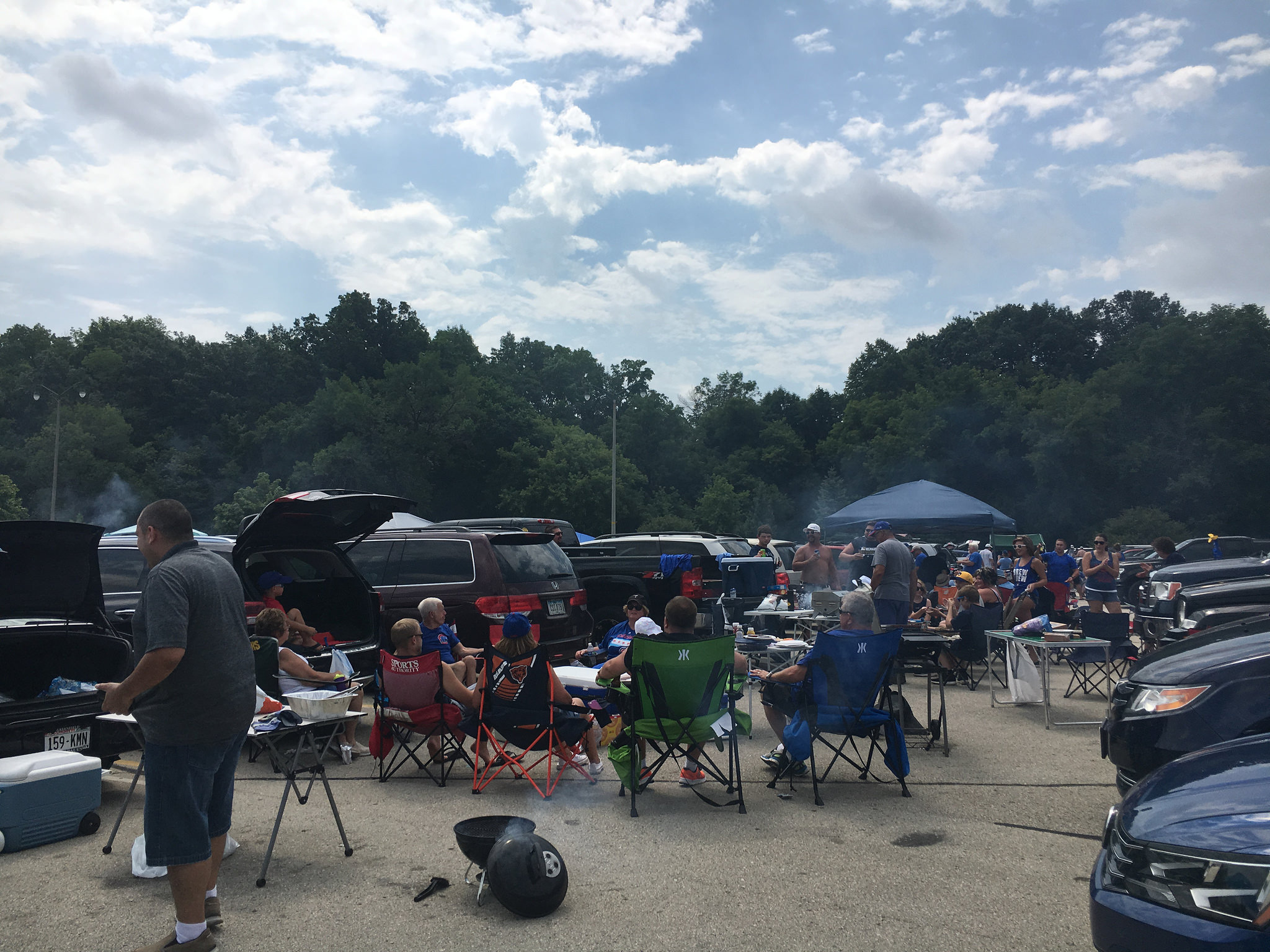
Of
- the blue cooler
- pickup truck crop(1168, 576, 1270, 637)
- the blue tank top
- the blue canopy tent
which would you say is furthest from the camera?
the blue canopy tent

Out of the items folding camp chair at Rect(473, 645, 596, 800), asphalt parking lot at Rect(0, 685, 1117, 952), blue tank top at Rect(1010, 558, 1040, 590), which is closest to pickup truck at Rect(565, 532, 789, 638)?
blue tank top at Rect(1010, 558, 1040, 590)

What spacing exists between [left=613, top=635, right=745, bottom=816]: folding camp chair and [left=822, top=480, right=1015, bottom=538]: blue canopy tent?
14.8m

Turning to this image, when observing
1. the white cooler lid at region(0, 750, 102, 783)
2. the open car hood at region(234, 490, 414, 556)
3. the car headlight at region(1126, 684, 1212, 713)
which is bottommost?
the white cooler lid at region(0, 750, 102, 783)

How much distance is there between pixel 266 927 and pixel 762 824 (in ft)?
8.40

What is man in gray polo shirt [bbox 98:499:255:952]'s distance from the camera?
316cm

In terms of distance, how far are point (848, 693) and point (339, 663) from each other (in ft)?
12.4

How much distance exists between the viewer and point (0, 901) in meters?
3.90

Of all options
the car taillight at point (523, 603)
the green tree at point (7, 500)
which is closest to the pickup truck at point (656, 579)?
the car taillight at point (523, 603)

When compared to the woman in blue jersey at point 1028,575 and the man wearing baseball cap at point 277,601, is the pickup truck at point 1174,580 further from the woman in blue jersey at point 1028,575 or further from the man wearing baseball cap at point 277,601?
the man wearing baseball cap at point 277,601

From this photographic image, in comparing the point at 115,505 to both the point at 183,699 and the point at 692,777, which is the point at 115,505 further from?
the point at 183,699

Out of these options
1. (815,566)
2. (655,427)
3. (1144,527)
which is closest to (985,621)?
(815,566)

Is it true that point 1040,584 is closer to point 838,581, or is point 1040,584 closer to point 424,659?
point 838,581

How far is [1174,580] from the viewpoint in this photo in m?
11.5

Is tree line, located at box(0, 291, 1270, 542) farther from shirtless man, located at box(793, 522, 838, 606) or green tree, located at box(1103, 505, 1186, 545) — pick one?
shirtless man, located at box(793, 522, 838, 606)
